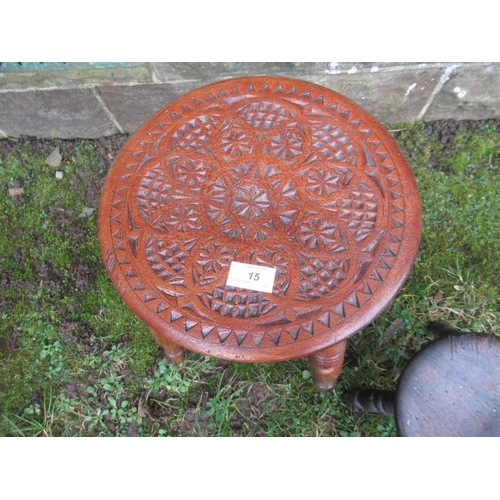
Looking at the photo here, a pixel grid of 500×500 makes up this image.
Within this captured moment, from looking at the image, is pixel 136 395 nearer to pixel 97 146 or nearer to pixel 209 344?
pixel 209 344

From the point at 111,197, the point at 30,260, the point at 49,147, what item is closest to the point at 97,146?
the point at 49,147

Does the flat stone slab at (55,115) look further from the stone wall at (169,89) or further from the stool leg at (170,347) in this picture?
the stool leg at (170,347)

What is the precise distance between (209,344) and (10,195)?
1878 mm

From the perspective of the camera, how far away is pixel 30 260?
96.7 inches

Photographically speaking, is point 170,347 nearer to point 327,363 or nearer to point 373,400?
point 327,363

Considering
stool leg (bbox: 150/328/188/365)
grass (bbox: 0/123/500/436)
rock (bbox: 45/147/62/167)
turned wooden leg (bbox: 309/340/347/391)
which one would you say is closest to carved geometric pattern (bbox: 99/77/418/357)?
turned wooden leg (bbox: 309/340/347/391)

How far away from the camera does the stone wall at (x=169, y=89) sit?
2.20m

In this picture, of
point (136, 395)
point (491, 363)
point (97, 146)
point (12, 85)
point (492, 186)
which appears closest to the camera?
point (491, 363)

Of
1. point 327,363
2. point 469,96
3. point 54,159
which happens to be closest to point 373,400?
point 327,363

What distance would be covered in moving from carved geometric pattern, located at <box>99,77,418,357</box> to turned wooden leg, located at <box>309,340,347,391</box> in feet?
0.83

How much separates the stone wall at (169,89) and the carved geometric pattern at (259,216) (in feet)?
2.26

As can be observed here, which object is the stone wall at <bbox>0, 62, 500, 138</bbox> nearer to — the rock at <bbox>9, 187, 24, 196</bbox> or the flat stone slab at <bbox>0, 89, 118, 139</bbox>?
the flat stone slab at <bbox>0, 89, 118, 139</bbox>

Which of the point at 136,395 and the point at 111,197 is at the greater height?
the point at 111,197

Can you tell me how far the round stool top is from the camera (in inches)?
→ 55.2
